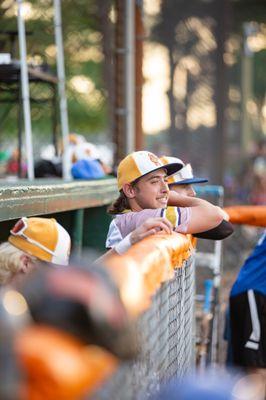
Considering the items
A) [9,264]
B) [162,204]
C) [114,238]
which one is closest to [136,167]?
[162,204]

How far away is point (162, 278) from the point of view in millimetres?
2912

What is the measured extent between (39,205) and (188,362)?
5.38 ft

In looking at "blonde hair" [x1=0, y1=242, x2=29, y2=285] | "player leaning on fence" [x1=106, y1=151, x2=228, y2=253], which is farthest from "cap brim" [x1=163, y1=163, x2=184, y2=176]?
"blonde hair" [x1=0, y1=242, x2=29, y2=285]

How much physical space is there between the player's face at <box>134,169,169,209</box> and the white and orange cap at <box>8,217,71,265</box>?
49.2 inches

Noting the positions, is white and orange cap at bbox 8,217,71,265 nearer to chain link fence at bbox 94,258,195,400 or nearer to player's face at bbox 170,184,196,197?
chain link fence at bbox 94,258,195,400

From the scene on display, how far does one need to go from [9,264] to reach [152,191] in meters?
1.57

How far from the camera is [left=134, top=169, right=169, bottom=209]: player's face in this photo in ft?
16.2

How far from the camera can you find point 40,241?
3656 mm

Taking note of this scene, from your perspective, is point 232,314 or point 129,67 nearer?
point 232,314

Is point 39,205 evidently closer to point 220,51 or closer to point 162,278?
point 162,278

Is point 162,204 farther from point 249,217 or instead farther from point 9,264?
point 249,217

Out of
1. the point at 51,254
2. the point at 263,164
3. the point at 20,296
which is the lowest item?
the point at 263,164

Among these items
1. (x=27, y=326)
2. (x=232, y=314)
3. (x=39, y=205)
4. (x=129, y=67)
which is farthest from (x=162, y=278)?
(x=129, y=67)

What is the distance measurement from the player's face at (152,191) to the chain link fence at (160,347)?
689mm
